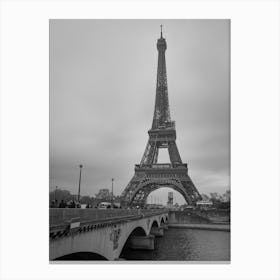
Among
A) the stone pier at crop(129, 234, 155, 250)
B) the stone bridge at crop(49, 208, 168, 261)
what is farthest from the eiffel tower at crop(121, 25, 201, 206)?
the stone bridge at crop(49, 208, 168, 261)

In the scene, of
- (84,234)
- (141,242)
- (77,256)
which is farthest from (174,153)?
(84,234)

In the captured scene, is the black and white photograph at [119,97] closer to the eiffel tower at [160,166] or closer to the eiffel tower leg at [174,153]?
the eiffel tower at [160,166]

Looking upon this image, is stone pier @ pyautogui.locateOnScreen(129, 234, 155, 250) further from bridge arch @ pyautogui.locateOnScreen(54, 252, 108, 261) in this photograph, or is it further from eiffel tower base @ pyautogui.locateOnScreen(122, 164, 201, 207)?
bridge arch @ pyautogui.locateOnScreen(54, 252, 108, 261)
